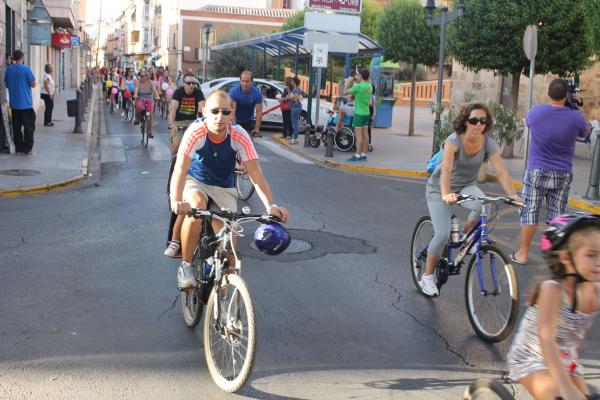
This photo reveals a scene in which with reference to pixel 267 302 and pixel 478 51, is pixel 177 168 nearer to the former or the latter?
pixel 267 302

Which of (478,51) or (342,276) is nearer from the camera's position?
(342,276)

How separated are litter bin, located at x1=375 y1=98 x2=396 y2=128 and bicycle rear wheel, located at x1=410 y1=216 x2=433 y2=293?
18732 millimetres

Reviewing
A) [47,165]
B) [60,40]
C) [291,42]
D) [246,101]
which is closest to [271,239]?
[246,101]

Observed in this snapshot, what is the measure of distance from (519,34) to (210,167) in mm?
13373

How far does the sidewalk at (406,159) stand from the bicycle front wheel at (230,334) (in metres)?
8.46

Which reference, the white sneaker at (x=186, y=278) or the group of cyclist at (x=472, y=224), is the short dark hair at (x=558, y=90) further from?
the white sneaker at (x=186, y=278)

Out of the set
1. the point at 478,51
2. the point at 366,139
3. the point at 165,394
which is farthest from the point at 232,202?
the point at 478,51

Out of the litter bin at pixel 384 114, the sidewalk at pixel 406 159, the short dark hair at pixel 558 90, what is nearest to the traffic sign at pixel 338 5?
the sidewalk at pixel 406 159

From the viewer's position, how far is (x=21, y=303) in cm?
575

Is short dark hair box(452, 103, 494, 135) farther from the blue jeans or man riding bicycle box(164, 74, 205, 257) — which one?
the blue jeans

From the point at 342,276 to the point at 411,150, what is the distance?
12220 millimetres

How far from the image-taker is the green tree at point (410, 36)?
2294cm

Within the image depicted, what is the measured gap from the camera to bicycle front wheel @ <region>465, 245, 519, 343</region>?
16.5 feet

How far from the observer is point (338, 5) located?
19.9 m
